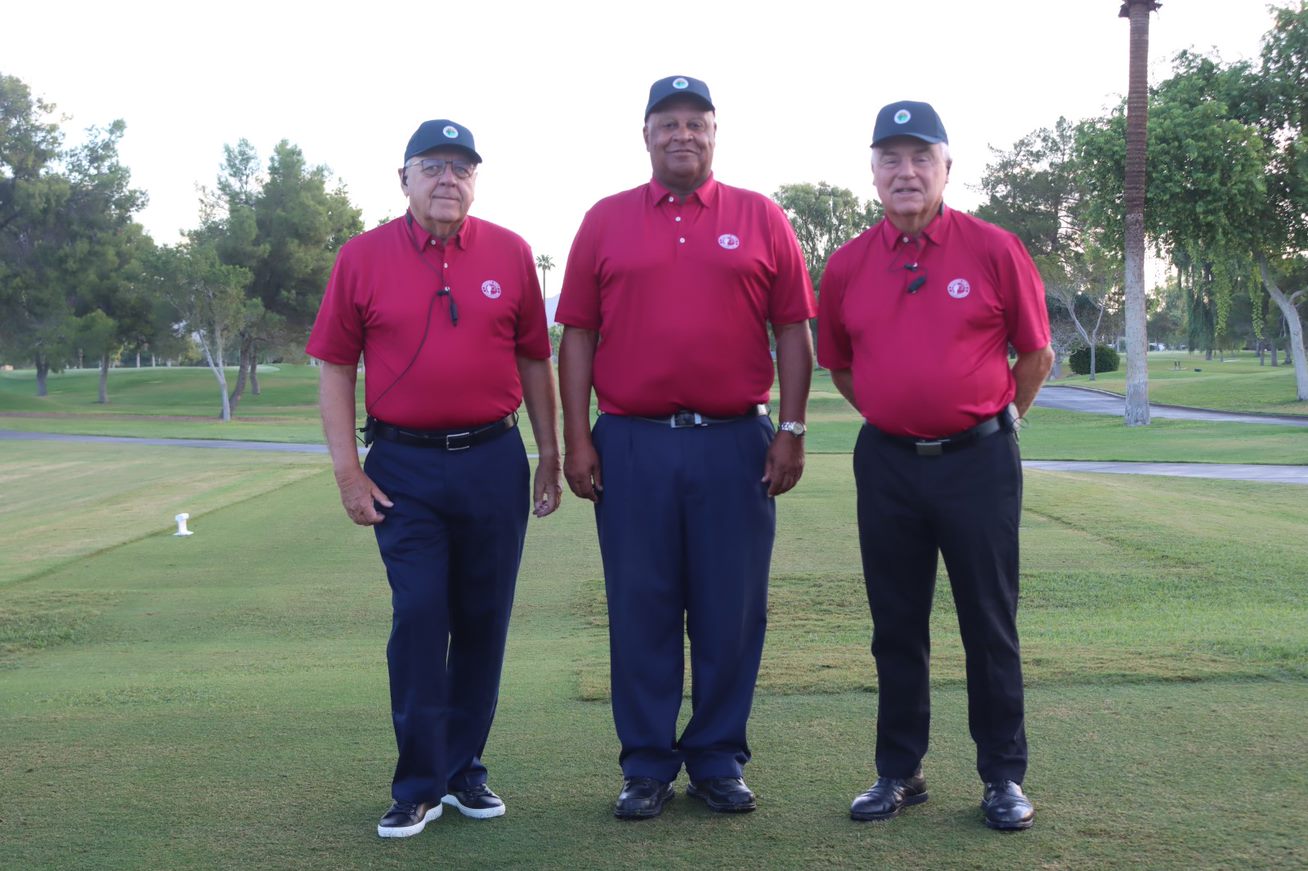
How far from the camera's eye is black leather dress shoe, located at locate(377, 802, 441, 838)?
3.75m

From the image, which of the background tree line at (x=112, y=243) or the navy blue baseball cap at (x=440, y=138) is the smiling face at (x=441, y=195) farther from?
the background tree line at (x=112, y=243)

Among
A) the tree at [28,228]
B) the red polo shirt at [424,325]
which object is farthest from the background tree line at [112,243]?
the red polo shirt at [424,325]

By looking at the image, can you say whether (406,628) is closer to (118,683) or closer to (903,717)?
(903,717)

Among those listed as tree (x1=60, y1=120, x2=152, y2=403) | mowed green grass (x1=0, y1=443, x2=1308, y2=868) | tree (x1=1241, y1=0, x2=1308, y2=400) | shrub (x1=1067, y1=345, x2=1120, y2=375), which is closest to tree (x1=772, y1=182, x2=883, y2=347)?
shrub (x1=1067, y1=345, x2=1120, y2=375)

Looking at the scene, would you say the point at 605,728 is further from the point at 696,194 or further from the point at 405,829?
the point at 696,194

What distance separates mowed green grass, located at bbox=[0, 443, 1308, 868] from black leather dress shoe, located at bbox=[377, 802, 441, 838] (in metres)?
0.05

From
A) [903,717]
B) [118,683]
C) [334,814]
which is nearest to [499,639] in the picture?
[334,814]

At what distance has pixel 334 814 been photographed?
153 inches

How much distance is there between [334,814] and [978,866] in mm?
2014

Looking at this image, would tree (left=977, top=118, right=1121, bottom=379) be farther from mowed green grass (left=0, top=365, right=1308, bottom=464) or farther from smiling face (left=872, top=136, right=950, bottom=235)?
smiling face (left=872, top=136, right=950, bottom=235)

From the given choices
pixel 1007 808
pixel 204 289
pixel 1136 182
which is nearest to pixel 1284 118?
pixel 1136 182

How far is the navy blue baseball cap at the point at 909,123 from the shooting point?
13.2 ft

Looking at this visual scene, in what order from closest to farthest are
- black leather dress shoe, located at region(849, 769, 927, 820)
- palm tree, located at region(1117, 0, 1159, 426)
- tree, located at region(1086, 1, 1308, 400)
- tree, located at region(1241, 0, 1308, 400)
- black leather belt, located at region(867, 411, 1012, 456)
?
black leather dress shoe, located at region(849, 769, 927, 820) → black leather belt, located at region(867, 411, 1012, 456) → palm tree, located at region(1117, 0, 1159, 426) → tree, located at region(1086, 1, 1308, 400) → tree, located at region(1241, 0, 1308, 400)

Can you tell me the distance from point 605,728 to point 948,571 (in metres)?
1.65
